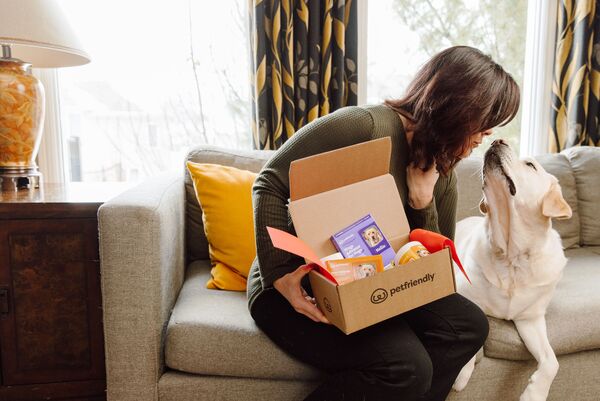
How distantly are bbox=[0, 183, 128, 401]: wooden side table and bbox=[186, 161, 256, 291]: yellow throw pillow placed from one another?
1.15 ft

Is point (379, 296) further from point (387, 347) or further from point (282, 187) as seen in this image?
point (282, 187)

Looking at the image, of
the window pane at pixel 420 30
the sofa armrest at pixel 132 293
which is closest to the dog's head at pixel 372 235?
the sofa armrest at pixel 132 293

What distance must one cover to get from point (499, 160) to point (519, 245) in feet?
0.90

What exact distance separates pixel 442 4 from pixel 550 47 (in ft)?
2.19

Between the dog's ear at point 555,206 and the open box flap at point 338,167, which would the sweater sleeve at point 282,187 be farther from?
the dog's ear at point 555,206

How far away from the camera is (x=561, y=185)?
213 centimetres

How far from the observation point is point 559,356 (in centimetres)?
146

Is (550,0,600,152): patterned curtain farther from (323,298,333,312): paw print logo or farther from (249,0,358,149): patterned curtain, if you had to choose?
(323,298,333,312): paw print logo

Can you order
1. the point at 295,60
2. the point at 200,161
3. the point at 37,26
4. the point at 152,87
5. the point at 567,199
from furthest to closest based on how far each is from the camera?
the point at 152,87
the point at 295,60
the point at 567,199
the point at 200,161
the point at 37,26

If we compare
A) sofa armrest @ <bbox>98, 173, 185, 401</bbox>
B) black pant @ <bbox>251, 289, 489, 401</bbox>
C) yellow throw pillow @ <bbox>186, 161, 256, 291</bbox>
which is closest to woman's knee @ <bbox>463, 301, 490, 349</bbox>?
black pant @ <bbox>251, 289, 489, 401</bbox>

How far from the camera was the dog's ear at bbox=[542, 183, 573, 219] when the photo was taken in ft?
4.58

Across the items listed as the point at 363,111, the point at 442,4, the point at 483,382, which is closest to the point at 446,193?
the point at 363,111

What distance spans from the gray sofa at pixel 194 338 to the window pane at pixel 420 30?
1.46 metres

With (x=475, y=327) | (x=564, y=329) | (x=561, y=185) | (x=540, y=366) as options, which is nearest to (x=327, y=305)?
(x=475, y=327)
